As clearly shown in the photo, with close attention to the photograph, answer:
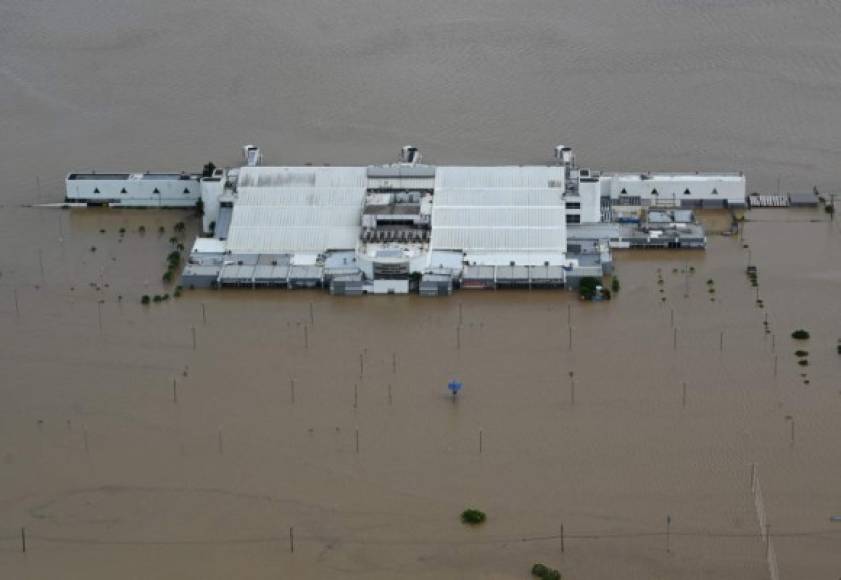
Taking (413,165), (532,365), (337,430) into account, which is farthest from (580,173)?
(337,430)

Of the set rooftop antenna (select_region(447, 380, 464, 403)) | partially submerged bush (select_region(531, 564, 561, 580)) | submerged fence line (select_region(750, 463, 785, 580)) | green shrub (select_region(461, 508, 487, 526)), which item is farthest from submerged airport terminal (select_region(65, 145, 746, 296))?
partially submerged bush (select_region(531, 564, 561, 580))

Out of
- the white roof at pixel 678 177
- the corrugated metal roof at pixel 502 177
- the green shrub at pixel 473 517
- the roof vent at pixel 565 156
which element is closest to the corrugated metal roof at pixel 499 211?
the corrugated metal roof at pixel 502 177

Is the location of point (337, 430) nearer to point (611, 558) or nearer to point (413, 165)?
point (611, 558)

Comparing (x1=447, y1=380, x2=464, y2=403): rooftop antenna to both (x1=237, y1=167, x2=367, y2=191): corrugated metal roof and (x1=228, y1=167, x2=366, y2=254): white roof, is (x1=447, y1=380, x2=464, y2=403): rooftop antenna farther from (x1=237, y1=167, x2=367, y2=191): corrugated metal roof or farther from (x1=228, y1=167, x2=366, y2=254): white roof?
(x1=237, y1=167, x2=367, y2=191): corrugated metal roof

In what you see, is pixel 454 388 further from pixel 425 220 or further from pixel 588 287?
pixel 425 220

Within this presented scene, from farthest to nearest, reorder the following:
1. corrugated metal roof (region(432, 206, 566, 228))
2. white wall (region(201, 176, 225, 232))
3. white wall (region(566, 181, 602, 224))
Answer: white wall (region(201, 176, 225, 232))
white wall (region(566, 181, 602, 224))
corrugated metal roof (region(432, 206, 566, 228))

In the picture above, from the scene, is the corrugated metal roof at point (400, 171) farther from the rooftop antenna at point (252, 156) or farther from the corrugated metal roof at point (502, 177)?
the rooftop antenna at point (252, 156)

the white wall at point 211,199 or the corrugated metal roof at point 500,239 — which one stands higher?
the white wall at point 211,199

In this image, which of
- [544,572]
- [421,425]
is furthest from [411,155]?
[544,572]
